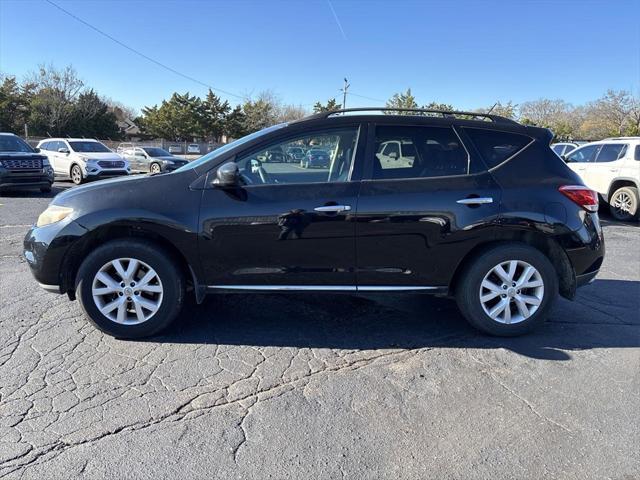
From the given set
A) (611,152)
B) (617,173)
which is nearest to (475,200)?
(617,173)

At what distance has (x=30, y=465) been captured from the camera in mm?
2348

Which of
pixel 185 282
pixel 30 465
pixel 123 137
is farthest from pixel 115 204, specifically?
pixel 123 137

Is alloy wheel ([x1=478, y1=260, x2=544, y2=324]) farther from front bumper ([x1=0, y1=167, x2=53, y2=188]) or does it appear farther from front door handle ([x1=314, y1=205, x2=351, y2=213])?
front bumper ([x1=0, y1=167, x2=53, y2=188])

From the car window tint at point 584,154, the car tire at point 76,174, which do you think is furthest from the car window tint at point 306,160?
the car tire at point 76,174

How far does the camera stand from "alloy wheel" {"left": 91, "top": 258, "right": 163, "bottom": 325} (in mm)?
3729

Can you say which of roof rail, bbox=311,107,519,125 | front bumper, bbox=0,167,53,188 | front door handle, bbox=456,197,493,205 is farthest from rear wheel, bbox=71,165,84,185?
front door handle, bbox=456,197,493,205

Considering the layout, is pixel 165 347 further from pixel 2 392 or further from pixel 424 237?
pixel 424 237

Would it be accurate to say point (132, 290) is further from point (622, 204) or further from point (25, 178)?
point (25, 178)

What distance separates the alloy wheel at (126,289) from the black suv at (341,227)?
0.4 inches

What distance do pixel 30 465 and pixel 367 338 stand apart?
8.02 feet

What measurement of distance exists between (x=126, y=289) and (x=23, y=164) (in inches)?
448

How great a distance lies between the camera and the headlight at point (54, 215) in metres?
3.75

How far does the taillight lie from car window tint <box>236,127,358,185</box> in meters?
1.79

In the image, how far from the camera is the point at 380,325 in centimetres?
422
